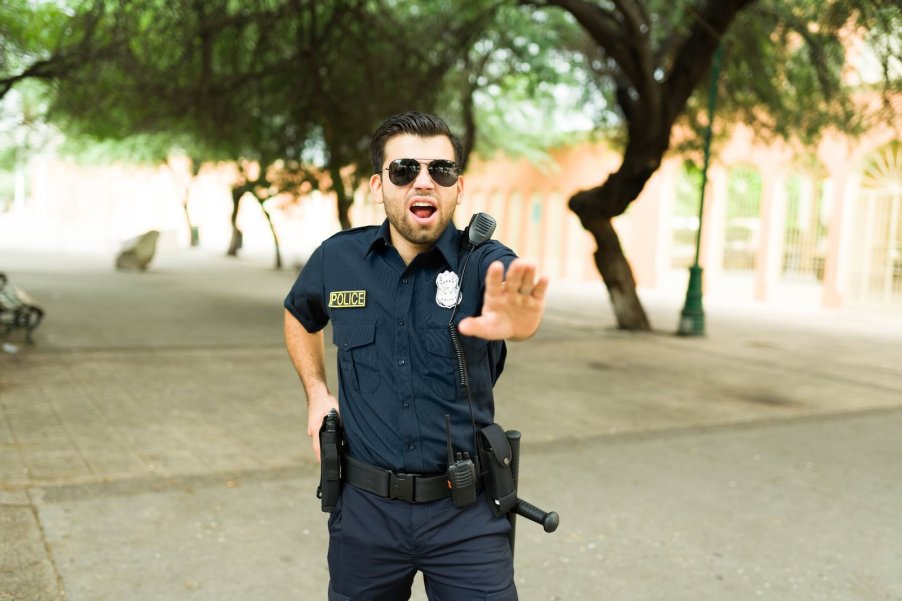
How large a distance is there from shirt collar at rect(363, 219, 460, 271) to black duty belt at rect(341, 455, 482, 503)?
0.58 metres

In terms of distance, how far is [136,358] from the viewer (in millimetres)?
10133

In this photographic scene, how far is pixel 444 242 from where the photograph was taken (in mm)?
2486

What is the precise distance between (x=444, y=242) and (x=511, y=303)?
1.48ft

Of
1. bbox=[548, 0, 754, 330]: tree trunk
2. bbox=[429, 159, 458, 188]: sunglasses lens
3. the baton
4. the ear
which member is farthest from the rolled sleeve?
bbox=[548, 0, 754, 330]: tree trunk

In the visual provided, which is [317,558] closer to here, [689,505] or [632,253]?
[689,505]

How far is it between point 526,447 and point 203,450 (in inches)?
96.0

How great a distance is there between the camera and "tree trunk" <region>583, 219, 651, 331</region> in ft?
49.1

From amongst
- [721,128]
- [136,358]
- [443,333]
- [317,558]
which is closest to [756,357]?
[721,128]

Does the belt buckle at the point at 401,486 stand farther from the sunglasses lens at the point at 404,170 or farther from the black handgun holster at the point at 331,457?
the sunglasses lens at the point at 404,170

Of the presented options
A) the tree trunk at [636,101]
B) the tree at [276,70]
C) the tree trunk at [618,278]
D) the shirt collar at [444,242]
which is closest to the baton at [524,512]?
the shirt collar at [444,242]

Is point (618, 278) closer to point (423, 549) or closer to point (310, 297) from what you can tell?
point (310, 297)

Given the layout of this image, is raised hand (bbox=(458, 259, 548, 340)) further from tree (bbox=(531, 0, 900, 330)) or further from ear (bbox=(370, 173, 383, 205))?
tree (bbox=(531, 0, 900, 330))

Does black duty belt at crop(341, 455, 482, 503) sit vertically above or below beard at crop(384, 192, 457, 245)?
below

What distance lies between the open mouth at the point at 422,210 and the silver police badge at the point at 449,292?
181mm
